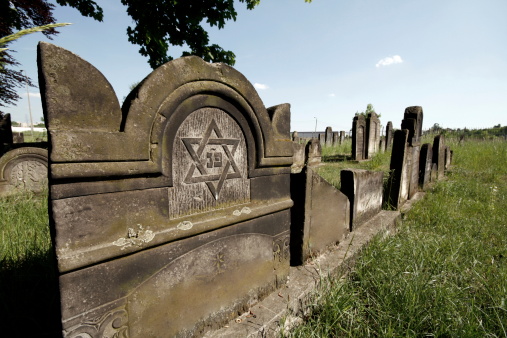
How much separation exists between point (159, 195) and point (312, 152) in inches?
338

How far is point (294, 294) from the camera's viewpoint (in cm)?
187

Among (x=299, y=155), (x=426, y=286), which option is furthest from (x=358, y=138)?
(x=426, y=286)

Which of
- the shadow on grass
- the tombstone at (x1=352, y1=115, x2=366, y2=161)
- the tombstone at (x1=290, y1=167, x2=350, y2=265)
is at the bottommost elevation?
the shadow on grass

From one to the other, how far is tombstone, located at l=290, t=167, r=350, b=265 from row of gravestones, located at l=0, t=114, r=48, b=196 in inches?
198

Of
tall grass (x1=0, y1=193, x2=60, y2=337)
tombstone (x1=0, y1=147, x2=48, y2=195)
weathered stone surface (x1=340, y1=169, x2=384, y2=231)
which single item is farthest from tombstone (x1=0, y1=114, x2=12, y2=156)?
weathered stone surface (x1=340, y1=169, x2=384, y2=231)

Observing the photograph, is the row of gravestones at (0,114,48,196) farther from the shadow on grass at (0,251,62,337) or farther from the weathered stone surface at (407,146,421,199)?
the weathered stone surface at (407,146,421,199)

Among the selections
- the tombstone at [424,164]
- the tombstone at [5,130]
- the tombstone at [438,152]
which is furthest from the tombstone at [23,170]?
the tombstone at [438,152]

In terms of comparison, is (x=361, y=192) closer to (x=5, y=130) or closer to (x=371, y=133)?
(x=5, y=130)

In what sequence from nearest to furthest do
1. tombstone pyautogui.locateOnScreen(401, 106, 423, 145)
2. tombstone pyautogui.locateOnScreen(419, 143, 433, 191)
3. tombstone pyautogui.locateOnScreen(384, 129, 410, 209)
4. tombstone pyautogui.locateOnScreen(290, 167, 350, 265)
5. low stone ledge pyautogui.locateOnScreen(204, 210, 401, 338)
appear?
low stone ledge pyautogui.locateOnScreen(204, 210, 401, 338), tombstone pyautogui.locateOnScreen(290, 167, 350, 265), tombstone pyautogui.locateOnScreen(384, 129, 410, 209), tombstone pyautogui.locateOnScreen(401, 106, 423, 145), tombstone pyautogui.locateOnScreen(419, 143, 433, 191)

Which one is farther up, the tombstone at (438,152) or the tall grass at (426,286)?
the tombstone at (438,152)

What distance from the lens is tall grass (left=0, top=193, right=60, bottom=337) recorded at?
1711 mm

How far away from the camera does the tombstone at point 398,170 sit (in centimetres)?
398

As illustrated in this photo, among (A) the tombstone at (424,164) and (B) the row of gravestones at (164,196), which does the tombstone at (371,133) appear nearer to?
(A) the tombstone at (424,164)

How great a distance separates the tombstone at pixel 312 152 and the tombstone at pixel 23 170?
7533mm
